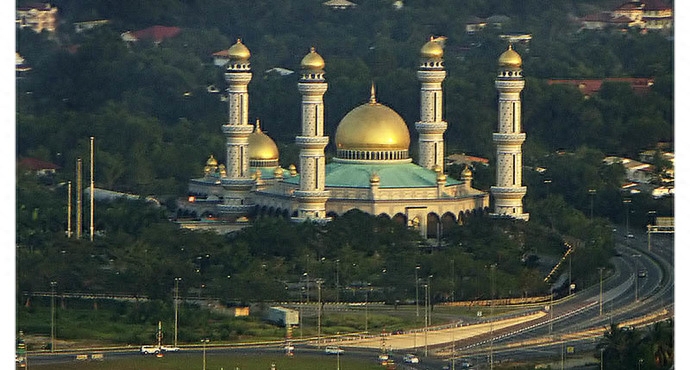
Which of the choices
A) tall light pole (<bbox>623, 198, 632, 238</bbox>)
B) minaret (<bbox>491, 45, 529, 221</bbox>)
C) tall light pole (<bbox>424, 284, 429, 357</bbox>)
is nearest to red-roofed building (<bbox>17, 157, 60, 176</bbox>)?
minaret (<bbox>491, 45, 529, 221</bbox>)

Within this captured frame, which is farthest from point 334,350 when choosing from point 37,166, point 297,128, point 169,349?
point 297,128

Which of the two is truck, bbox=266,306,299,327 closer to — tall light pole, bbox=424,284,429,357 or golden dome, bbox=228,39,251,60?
tall light pole, bbox=424,284,429,357

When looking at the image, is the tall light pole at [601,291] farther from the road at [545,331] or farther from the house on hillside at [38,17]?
the house on hillside at [38,17]

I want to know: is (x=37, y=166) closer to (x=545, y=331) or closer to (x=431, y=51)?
(x=431, y=51)

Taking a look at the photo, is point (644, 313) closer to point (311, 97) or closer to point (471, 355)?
point (471, 355)

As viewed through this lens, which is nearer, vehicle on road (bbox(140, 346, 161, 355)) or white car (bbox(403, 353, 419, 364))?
white car (bbox(403, 353, 419, 364))

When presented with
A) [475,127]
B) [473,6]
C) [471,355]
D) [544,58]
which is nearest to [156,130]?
[475,127]

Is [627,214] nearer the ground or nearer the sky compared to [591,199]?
nearer the ground
